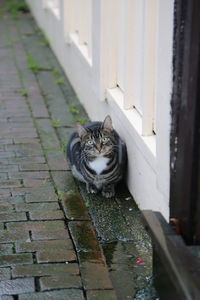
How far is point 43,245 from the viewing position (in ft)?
16.8

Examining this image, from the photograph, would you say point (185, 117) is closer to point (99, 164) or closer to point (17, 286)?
point (17, 286)

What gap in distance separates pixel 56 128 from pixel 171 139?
3.42 metres

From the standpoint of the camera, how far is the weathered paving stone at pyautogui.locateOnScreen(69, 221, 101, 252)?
5.09m

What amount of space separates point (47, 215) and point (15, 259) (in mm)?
760

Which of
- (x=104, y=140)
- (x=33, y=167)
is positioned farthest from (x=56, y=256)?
(x=33, y=167)

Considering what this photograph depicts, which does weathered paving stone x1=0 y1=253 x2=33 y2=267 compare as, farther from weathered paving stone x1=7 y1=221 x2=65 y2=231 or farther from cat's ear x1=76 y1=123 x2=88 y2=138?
cat's ear x1=76 y1=123 x2=88 y2=138

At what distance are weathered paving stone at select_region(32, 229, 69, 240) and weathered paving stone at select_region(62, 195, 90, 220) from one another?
0.26 meters

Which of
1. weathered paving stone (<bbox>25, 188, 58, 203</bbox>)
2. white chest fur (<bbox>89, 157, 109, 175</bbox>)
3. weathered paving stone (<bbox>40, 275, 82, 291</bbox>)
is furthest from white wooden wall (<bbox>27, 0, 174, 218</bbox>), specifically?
weathered paving stone (<bbox>40, 275, 82, 291</bbox>)

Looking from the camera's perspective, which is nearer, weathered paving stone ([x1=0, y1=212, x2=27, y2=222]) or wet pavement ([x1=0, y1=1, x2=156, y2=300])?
wet pavement ([x1=0, y1=1, x2=156, y2=300])

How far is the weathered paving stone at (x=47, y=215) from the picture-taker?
18.2 ft

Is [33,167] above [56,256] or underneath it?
underneath

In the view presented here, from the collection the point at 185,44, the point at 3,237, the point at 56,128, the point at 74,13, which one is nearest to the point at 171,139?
the point at 185,44

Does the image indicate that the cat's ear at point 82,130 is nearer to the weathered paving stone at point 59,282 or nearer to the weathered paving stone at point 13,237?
the weathered paving stone at point 13,237

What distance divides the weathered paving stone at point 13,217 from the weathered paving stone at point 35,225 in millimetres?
73
